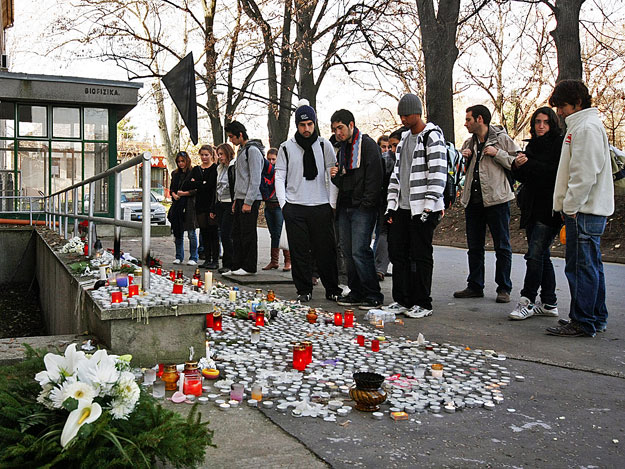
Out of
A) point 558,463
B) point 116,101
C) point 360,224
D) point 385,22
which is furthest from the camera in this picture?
point 385,22

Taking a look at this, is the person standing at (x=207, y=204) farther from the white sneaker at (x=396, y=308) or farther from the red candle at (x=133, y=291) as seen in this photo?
the red candle at (x=133, y=291)

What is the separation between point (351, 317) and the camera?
17.6 feet

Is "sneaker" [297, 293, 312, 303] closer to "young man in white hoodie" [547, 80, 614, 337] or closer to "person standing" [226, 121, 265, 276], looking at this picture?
"person standing" [226, 121, 265, 276]

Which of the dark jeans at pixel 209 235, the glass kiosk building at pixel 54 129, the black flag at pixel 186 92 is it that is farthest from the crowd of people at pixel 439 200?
the glass kiosk building at pixel 54 129

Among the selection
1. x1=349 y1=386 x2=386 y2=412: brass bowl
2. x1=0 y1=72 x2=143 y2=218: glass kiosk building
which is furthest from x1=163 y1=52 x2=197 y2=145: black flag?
x1=0 y1=72 x2=143 y2=218: glass kiosk building

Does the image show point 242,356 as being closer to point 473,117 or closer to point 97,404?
point 97,404

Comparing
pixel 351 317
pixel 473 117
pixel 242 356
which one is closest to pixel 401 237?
pixel 351 317

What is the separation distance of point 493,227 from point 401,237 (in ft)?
4.62

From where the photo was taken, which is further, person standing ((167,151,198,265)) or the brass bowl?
person standing ((167,151,198,265))

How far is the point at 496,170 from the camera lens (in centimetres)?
679

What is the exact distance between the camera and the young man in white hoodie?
4.99 metres

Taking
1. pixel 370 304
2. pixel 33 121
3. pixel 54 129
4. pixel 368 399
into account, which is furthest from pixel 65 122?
pixel 368 399

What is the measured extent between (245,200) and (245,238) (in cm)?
56

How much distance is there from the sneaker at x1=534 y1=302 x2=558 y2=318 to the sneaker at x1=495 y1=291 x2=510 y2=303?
0.65 metres
